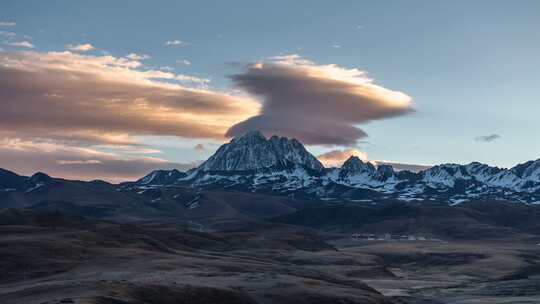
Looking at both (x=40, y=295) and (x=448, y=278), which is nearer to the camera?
(x=40, y=295)

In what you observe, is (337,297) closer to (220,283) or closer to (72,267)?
(220,283)

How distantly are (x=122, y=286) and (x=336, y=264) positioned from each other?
118m

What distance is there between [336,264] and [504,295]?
67836 millimetres

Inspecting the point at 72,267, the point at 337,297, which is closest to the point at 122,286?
the point at 337,297

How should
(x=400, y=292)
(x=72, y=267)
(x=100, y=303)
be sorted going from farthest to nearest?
(x=400, y=292), (x=72, y=267), (x=100, y=303)

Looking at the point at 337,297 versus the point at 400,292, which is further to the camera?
the point at 400,292

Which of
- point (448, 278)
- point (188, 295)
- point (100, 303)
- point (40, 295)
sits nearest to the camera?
point (100, 303)

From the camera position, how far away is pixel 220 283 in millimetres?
90625

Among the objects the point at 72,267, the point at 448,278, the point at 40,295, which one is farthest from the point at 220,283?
the point at 448,278

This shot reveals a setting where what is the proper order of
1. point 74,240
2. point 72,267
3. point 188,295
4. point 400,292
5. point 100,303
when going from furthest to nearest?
1. point 74,240
2. point 400,292
3. point 72,267
4. point 188,295
5. point 100,303

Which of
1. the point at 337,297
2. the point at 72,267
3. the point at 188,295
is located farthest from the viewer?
the point at 72,267

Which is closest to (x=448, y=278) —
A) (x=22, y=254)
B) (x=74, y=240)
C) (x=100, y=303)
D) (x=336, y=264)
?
(x=336, y=264)

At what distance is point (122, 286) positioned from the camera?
7419cm

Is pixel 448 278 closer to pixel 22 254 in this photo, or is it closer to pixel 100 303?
pixel 22 254
